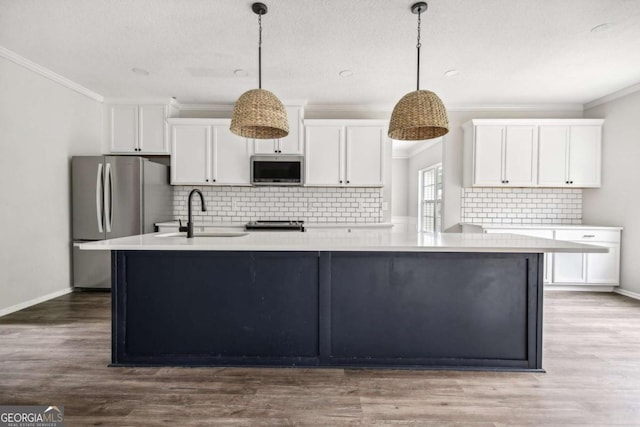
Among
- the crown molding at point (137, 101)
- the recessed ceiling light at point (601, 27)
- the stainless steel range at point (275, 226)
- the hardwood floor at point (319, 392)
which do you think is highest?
the recessed ceiling light at point (601, 27)

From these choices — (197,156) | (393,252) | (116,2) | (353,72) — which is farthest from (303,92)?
(393,252)

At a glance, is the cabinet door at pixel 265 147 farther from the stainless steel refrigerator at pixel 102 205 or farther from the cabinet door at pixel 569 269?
the cabinet door at pixel 569 269

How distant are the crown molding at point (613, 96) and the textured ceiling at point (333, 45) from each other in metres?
0.11

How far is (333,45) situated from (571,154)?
362cm

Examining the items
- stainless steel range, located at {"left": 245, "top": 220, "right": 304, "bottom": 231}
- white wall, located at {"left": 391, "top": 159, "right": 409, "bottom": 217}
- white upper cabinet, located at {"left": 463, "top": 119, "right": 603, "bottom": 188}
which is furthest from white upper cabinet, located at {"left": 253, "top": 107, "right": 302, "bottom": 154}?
white wall, located at {"left": 391, "top": 159, "right": 409, "bottom": 217}

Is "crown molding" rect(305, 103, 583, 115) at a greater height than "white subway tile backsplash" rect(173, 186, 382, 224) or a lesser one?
greater

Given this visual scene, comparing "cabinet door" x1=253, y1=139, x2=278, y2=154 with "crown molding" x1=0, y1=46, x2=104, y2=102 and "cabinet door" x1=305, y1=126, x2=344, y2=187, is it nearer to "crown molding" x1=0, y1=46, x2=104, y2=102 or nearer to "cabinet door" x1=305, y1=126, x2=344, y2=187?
"cabinet door" x1=305, y1=126, x2=344, y2=187

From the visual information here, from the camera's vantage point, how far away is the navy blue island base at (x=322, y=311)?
7.29ft

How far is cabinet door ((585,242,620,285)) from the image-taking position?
4.34 m

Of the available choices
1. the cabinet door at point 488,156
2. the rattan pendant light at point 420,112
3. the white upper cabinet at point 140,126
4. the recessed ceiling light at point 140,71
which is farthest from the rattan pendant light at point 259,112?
the cabinet door at point 488,156

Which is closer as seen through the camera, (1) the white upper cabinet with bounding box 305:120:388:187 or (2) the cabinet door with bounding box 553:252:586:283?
(2) the cabinet door with bounding box 553:252:586:283

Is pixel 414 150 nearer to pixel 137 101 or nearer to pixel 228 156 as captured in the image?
pixel 228 156

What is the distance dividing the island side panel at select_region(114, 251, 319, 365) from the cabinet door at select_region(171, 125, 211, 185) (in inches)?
105

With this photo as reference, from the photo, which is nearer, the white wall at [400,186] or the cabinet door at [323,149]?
the cabinet door at [323,149]
